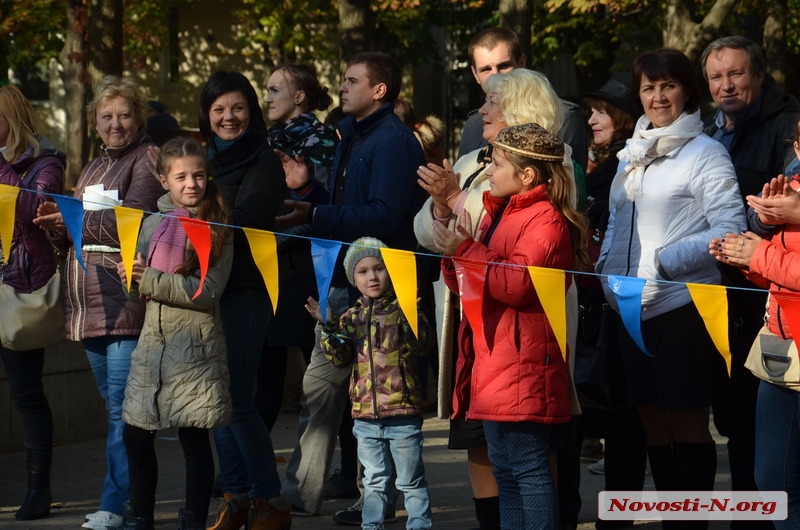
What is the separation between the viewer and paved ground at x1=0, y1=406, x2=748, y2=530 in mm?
6469

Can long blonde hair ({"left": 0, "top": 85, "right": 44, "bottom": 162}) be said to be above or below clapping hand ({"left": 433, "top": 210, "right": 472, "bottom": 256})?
above

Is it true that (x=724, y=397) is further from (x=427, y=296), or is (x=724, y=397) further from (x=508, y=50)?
(x=508, y=50)

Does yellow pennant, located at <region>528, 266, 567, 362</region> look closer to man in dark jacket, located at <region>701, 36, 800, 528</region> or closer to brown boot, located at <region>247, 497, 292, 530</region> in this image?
man in dark jacket, located at <region>701, 36, 800, 528</region>

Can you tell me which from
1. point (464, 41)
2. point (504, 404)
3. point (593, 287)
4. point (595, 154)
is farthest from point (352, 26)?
point (464, 41)

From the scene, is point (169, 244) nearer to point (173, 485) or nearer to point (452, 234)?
point (452, 234)

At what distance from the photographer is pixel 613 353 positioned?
18.9 ft

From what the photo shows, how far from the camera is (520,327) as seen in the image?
16.2 ft

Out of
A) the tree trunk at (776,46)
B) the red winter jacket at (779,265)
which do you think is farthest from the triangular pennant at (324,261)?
the tree trunk at (776,46)

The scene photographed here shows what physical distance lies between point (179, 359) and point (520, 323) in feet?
5.13

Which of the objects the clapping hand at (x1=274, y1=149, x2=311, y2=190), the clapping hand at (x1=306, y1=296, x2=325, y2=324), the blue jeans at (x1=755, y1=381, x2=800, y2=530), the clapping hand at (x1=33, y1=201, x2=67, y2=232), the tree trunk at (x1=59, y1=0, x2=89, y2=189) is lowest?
the blue jeans at (x1=755, y1=381, x2=800, y2=530)

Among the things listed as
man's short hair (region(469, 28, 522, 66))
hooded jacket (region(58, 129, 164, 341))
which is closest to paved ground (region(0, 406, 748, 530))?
hooded jacket (region(58, 129, 164, 341))

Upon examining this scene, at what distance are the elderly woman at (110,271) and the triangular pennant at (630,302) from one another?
2255 mm

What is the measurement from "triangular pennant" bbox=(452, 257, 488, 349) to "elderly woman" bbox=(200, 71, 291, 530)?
1259 mm

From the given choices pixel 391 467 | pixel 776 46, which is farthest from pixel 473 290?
pixel 776 46
